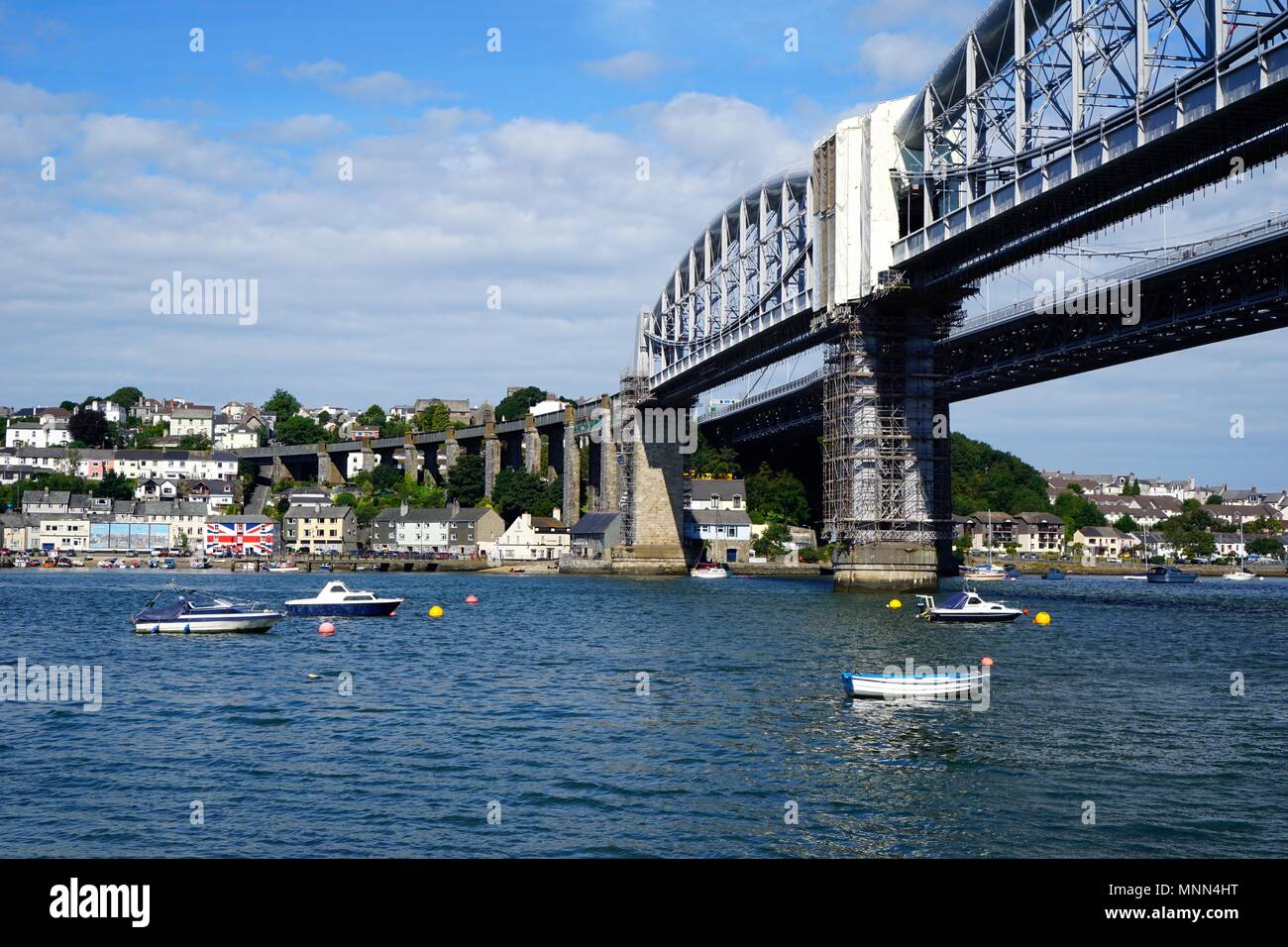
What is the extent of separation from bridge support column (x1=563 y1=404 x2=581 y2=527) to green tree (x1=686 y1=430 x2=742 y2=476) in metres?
14.2

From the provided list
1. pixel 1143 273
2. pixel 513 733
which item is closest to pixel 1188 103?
pixel 1143 273

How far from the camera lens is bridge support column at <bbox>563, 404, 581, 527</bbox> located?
146m

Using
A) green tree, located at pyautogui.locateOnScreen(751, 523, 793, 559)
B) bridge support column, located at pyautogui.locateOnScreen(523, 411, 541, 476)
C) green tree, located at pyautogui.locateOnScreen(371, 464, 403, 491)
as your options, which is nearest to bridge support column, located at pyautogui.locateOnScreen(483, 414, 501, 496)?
bridge support column, located at pyautogui.locateOnScreen(523, 411, 541, 476)

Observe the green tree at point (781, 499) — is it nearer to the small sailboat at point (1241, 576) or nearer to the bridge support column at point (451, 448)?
the bridge support column at point (451, 448)

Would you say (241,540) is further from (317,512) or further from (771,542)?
(771,542)

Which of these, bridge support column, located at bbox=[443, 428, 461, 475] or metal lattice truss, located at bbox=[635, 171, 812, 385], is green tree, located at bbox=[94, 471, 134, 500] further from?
metal lattice truss, located at bbox=[635, 171, 812, 385]

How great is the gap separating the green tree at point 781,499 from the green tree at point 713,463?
160 inches

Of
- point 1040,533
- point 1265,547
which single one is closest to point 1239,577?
point 1040,533

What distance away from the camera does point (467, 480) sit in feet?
549

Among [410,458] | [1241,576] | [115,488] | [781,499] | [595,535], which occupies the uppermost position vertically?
[410,458]

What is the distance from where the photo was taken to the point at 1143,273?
60469 mm

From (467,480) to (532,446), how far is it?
11.6m

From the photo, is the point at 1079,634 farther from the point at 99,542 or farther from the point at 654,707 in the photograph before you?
the point at 99,542
